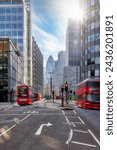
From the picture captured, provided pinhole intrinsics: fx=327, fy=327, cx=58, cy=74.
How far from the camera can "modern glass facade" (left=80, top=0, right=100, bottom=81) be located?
86.4m

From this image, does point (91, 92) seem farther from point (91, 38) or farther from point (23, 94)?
point (91, 38)

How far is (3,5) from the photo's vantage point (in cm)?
14675

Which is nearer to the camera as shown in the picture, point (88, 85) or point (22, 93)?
point (88, 85)

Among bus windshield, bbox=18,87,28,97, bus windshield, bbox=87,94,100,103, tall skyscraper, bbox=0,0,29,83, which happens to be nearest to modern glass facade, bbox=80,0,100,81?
bus windshield, bbox=18,87,28,97

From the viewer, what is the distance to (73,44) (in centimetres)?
18125

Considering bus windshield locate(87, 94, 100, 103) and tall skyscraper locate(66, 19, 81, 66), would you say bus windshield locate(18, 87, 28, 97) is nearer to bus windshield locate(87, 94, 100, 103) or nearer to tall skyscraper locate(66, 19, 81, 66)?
bus windshield locate(87, 94, 100, 103)

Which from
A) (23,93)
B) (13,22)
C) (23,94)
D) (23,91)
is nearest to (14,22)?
(13,22)

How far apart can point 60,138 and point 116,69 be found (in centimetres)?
737

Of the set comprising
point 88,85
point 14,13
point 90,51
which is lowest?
point 88,85

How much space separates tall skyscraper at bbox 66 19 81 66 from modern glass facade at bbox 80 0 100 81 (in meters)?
79.9

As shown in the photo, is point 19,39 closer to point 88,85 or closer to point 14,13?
point 14,13

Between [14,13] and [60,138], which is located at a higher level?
[14,13]

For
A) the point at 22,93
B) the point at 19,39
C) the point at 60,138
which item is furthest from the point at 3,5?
the point at 60,138

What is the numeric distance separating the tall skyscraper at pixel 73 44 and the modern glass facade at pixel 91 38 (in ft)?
262
